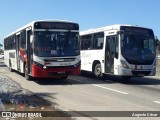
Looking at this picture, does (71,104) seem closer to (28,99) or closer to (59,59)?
(28,99)

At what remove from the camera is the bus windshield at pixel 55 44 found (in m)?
18.7

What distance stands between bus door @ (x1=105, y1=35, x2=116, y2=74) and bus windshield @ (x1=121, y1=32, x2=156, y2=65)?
86cm

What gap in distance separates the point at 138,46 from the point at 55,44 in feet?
14.7

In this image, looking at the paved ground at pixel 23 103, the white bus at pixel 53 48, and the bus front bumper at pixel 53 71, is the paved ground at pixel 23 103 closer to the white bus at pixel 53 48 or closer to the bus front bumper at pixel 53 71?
the bus front bumper at pixel 53 71

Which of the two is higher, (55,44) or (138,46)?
(55,44)

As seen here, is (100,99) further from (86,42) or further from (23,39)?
(86,42)

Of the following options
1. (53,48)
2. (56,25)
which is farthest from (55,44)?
(56,25)

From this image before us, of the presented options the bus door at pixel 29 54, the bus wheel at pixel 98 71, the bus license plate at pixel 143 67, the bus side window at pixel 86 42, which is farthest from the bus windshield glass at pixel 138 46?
the bus door at pixel 29 54

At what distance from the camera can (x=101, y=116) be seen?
10.4m

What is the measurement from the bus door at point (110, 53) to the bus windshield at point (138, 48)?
0.86 meters

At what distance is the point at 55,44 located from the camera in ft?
62.2

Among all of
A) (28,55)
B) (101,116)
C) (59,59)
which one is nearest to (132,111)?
(101,116)

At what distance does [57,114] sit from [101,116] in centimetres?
123

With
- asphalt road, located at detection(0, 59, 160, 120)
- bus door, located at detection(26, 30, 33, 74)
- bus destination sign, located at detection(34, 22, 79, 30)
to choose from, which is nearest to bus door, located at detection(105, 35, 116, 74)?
bus destination sign, located at detection(34, 22, 79, 30)
